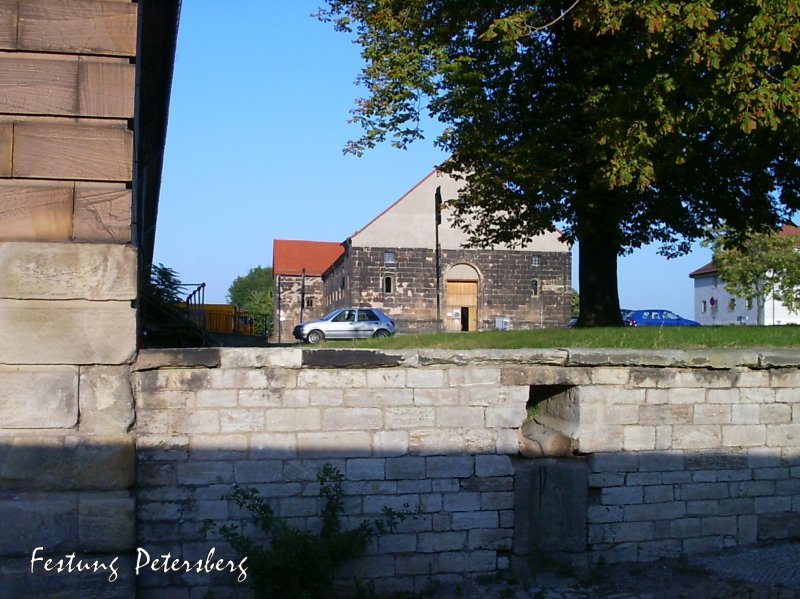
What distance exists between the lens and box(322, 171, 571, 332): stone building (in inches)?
1746

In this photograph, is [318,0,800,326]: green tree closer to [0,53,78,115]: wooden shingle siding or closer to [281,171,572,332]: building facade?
[0,53,78,115]: wooden shingle siding

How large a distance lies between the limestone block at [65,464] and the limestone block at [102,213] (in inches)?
57.0

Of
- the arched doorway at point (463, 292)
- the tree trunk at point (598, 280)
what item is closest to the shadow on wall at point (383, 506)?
the tree trunk at point (598, 280)

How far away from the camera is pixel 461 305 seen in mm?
45375

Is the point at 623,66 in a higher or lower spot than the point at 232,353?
higher

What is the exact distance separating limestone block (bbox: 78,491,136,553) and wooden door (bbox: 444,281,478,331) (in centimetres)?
3918

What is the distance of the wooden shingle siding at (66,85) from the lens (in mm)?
5754

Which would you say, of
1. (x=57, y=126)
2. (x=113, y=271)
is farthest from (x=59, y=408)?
(x=57, y=126)

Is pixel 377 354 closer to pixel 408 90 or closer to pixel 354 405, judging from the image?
pixel 354 405

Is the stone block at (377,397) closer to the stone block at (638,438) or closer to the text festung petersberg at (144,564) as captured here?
the text festung petersberg at (144,564)

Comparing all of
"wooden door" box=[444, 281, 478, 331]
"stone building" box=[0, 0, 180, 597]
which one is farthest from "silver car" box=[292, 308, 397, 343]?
"stone building" box=[0, 0, 180, 597]

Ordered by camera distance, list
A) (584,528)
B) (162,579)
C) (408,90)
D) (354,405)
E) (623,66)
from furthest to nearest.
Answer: (408,90) → (623,66) → (584,528) → (354,405) → (162,579)

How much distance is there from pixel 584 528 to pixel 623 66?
8.84m

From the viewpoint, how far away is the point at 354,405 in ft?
22.0
